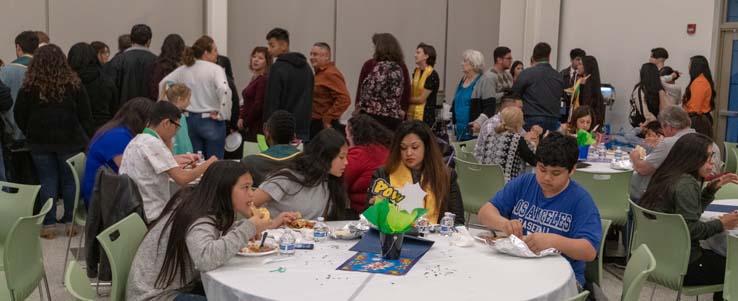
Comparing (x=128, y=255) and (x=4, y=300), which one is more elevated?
(x=128, y=255)

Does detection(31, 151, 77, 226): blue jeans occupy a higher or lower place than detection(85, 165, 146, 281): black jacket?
lower

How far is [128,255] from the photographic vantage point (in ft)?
11.2

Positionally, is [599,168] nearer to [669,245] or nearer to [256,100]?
[669,245]

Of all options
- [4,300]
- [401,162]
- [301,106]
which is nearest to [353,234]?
[401,162]

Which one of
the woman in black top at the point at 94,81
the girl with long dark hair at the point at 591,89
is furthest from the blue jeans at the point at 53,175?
the girl with long dark hair at the point at 591,89

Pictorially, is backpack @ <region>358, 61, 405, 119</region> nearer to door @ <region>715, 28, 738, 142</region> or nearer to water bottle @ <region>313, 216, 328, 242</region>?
water bottle @ <region>313, 216, 328, 242</region>

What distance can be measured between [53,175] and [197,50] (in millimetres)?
1513

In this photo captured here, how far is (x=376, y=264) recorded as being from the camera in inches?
127

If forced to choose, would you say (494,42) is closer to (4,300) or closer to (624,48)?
(624,48)

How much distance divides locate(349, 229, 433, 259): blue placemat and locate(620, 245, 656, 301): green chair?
806 millimetres

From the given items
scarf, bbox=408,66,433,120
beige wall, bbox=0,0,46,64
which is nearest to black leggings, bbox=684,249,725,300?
scarf, bbox=408,66,433,120

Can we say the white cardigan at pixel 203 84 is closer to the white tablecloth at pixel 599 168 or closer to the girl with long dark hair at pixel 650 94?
the white tablecloth at pixel 599 168

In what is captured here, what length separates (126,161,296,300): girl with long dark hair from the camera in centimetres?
318

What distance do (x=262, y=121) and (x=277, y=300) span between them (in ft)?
15.8
